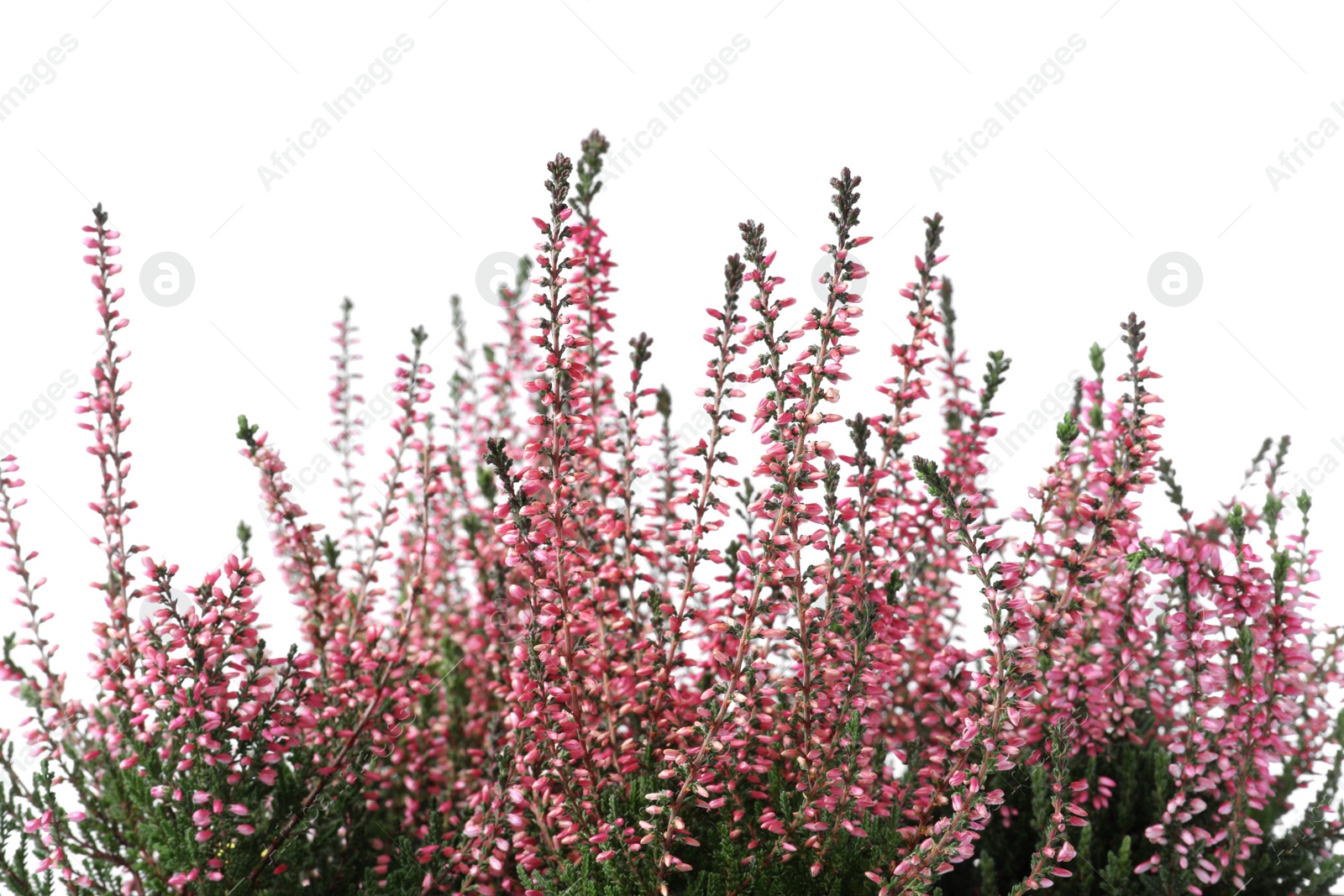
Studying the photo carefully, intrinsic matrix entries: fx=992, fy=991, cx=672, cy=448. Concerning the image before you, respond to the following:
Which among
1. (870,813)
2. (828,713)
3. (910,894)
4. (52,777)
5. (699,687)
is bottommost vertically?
(910,894)

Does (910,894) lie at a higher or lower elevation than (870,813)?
lower

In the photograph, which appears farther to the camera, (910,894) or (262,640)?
(262,640)

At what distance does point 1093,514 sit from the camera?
229 cm

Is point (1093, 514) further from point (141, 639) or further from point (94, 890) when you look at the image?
point (94, 890)

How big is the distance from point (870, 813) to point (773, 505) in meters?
1.04

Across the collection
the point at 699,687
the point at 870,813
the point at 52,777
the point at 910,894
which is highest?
the point at 52,777

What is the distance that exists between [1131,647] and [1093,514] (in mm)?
894

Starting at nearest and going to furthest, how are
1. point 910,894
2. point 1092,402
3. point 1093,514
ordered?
point 910,894
point 1093,514
point 1092,402

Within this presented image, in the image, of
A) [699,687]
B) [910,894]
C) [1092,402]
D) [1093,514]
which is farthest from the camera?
[1092,402]

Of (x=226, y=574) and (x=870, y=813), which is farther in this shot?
(x=870, y=813)

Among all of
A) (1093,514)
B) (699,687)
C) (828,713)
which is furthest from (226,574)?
(1093,514)

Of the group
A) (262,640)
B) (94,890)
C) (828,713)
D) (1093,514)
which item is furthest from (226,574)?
(1093,514)

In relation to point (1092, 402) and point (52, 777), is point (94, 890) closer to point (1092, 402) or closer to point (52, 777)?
point (52, 777)

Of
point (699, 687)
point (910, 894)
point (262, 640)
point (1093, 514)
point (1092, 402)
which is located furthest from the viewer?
point (1092, 402)
